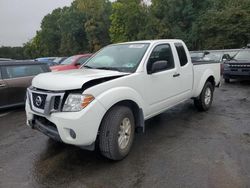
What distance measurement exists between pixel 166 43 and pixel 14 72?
4465 millimetres

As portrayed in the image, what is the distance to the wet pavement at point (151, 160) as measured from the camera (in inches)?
134

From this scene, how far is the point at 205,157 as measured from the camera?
13.2 feet

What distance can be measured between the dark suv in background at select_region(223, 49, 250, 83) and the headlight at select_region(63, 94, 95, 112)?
9.45 m

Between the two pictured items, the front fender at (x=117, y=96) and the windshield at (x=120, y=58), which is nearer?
the front fender at (x=117, y=96)

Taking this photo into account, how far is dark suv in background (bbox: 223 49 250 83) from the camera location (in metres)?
11.1

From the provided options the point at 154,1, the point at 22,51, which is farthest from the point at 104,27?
the point at 22,51

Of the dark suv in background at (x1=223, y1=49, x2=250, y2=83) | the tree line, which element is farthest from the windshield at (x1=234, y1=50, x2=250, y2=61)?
the tree line

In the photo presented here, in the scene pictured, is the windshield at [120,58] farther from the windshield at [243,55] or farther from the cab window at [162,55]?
the windshield at [243,55]

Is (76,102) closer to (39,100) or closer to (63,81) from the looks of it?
(63,81)

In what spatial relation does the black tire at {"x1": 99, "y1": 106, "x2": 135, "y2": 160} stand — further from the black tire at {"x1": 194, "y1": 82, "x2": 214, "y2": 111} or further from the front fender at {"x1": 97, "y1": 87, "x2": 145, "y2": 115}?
the black tire at {"x1": 194, "y1": 82, "x2": 214, "y2": 111}

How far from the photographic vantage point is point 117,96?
3.77 metres

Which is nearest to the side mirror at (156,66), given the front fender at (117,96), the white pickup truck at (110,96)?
the white pickup truck at (110,96)

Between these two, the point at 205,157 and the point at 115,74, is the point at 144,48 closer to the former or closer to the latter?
the point at 115,74

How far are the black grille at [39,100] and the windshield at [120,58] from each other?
4.25 feet
